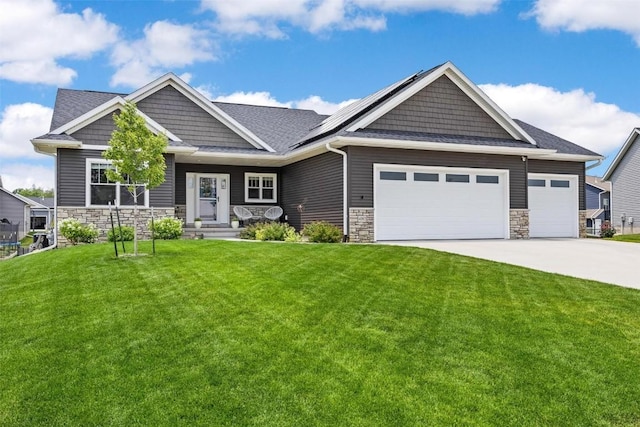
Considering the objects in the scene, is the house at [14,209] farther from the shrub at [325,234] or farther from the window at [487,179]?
the window at [487,179]

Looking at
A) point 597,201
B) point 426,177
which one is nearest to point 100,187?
point 426,177

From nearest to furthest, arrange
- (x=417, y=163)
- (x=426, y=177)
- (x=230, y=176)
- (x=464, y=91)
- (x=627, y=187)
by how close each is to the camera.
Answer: (x=417, y=163), (x=426, y=177), (x=464, y=91), (x=230, y=176), (x=627, y=187)

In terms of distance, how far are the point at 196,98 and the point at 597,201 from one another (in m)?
34.5

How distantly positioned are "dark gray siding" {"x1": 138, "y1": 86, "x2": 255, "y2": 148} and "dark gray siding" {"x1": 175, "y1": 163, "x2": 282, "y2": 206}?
1.13 m

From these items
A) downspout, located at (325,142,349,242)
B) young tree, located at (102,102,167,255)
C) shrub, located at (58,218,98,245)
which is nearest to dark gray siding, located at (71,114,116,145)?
shrub, located at (58,218,98,245)

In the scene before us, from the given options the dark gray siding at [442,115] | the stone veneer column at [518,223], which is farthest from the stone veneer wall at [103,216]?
the stone veneer column at [518,223]

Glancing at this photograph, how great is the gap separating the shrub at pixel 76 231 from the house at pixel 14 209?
3460 centimetres

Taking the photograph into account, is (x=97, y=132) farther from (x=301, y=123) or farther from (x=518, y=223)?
(x=518, y=223)

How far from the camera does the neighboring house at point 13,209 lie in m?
46.3

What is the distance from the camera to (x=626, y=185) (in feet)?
107

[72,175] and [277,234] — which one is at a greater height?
[72,175]

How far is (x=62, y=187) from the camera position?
1655 cm

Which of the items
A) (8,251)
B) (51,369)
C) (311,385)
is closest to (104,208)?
(8,251)

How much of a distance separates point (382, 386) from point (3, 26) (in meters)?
17.5
